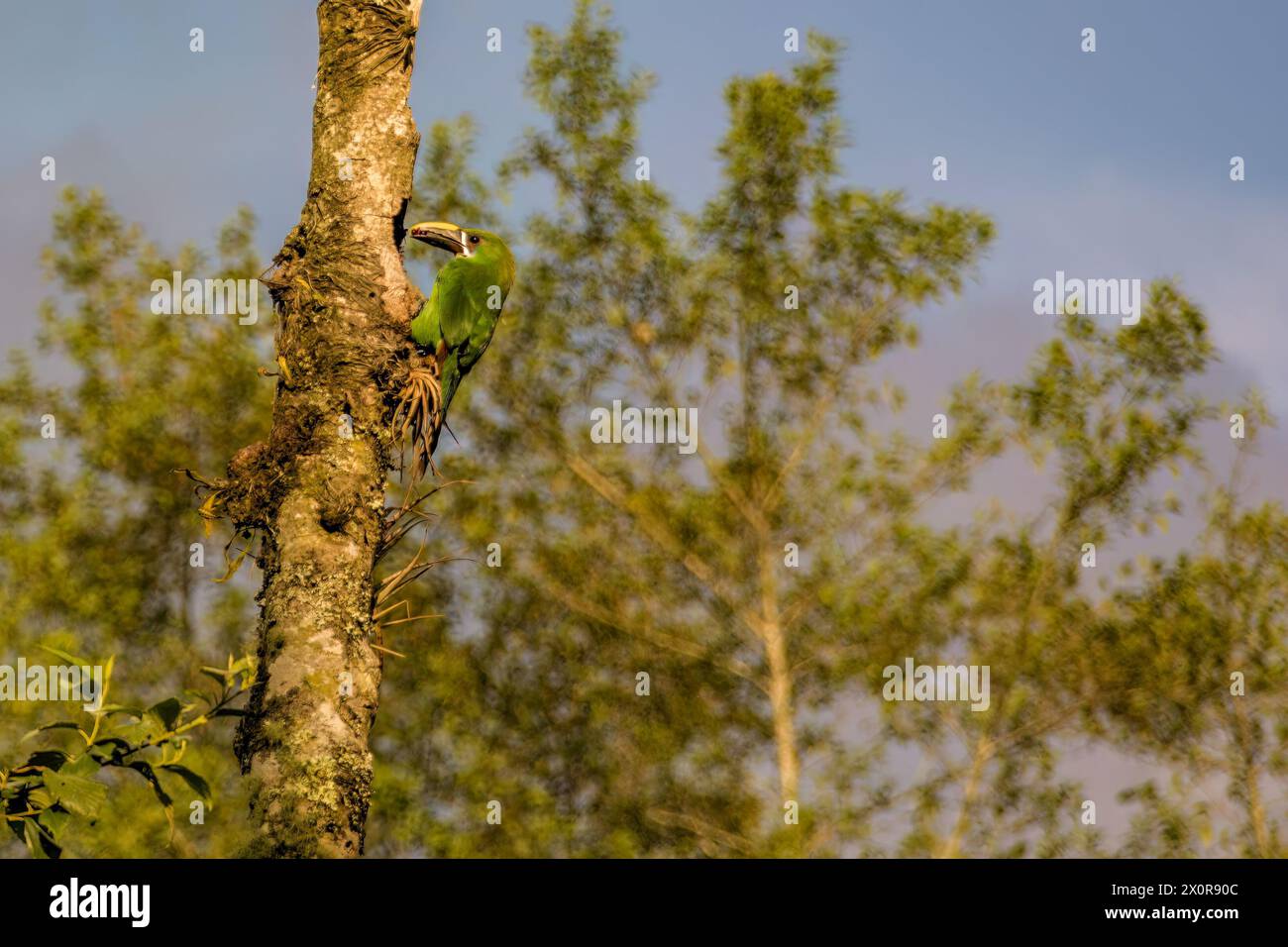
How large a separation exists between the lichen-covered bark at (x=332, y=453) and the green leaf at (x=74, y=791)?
347 millimetres

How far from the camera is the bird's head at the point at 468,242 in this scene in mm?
5211

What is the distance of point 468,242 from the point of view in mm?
5336

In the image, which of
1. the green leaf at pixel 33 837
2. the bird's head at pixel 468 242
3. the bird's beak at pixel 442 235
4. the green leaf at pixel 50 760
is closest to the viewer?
the green leaf at pixel 33 837

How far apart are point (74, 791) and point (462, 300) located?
2339 mm

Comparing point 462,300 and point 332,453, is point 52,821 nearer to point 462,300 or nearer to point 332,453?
point 332,453

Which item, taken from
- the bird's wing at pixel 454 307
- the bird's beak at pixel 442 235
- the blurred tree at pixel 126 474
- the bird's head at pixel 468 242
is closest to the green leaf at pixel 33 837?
the bird's wing at pixel 454 307

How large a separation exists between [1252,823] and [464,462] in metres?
9.07

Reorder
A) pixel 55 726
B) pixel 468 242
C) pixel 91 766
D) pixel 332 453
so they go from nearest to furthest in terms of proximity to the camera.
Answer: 1. pixel 55 726
2. pixel 91 766
3. pixel 332 453
4. pixel 468 242

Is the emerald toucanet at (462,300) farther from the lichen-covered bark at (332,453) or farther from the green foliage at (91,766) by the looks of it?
the green foliage at (91,766)

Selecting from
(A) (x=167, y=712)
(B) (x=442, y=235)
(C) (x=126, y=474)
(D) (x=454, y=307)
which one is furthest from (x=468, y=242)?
(C) (x=126, y=474)

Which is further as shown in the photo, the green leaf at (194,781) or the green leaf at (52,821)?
the green leaf at (194,781)

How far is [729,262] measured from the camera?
48.3 ft

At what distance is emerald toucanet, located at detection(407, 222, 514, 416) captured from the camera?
441cm
